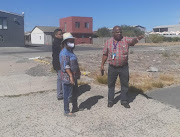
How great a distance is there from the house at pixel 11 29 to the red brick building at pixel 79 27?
1363cm

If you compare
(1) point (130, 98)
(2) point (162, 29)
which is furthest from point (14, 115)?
(2) point (162, 29)

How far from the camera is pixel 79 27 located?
177 feet

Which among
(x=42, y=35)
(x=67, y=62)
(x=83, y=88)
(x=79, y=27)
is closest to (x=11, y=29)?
(x=79, y=27)

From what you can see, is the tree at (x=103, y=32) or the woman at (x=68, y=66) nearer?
the woman at (x=68, y=66)

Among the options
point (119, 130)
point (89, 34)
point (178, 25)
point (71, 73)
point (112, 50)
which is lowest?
point (119, 130)

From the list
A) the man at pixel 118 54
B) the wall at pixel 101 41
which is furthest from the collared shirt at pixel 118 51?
the wall at pixel 101 41

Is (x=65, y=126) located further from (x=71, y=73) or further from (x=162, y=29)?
(x=162, y=29)

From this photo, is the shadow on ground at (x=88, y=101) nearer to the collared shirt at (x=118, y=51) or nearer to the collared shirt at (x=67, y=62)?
the collared shirt at (x=67, y=62)

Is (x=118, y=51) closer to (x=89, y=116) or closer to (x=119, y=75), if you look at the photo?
(x=119, y=75)

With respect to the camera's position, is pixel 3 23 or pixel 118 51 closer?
pixel 118 51

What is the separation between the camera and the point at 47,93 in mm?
6398

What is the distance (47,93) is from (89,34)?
50.8 metres

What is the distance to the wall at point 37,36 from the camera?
217 feet

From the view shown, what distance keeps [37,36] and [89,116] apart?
219ft
